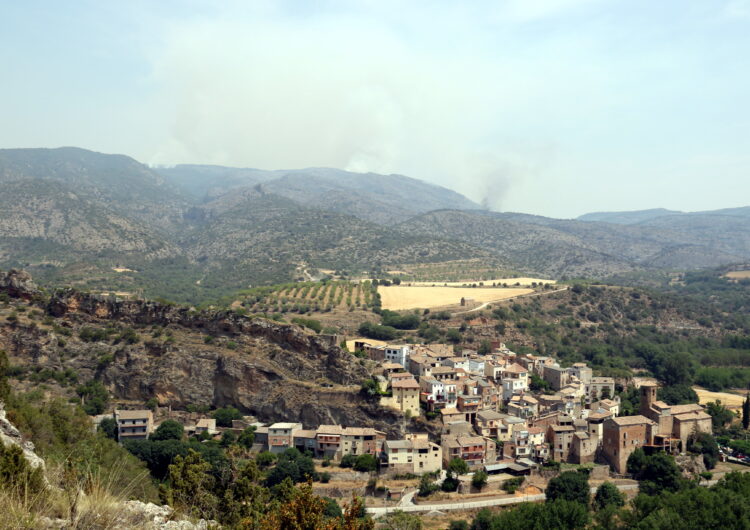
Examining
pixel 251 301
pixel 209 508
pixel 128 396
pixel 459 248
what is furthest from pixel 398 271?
pixel 209 508

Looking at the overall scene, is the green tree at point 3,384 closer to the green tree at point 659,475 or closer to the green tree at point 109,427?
the green tree at point 109,427

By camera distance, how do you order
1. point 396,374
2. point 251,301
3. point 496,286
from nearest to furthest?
point 396,374 < point 251,301 < point 496,286

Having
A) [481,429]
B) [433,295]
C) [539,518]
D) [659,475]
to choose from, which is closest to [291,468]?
[481,429]

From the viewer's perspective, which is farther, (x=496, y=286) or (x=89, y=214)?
(x=89, y=214)

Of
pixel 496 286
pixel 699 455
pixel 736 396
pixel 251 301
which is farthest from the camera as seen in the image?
pixel 496 286

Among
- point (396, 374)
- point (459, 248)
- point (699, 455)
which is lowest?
point (699, 455)

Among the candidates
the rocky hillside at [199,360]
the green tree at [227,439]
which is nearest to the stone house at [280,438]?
the green tree at [227,439]

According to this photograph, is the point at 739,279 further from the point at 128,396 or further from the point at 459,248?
the point at 128,396
